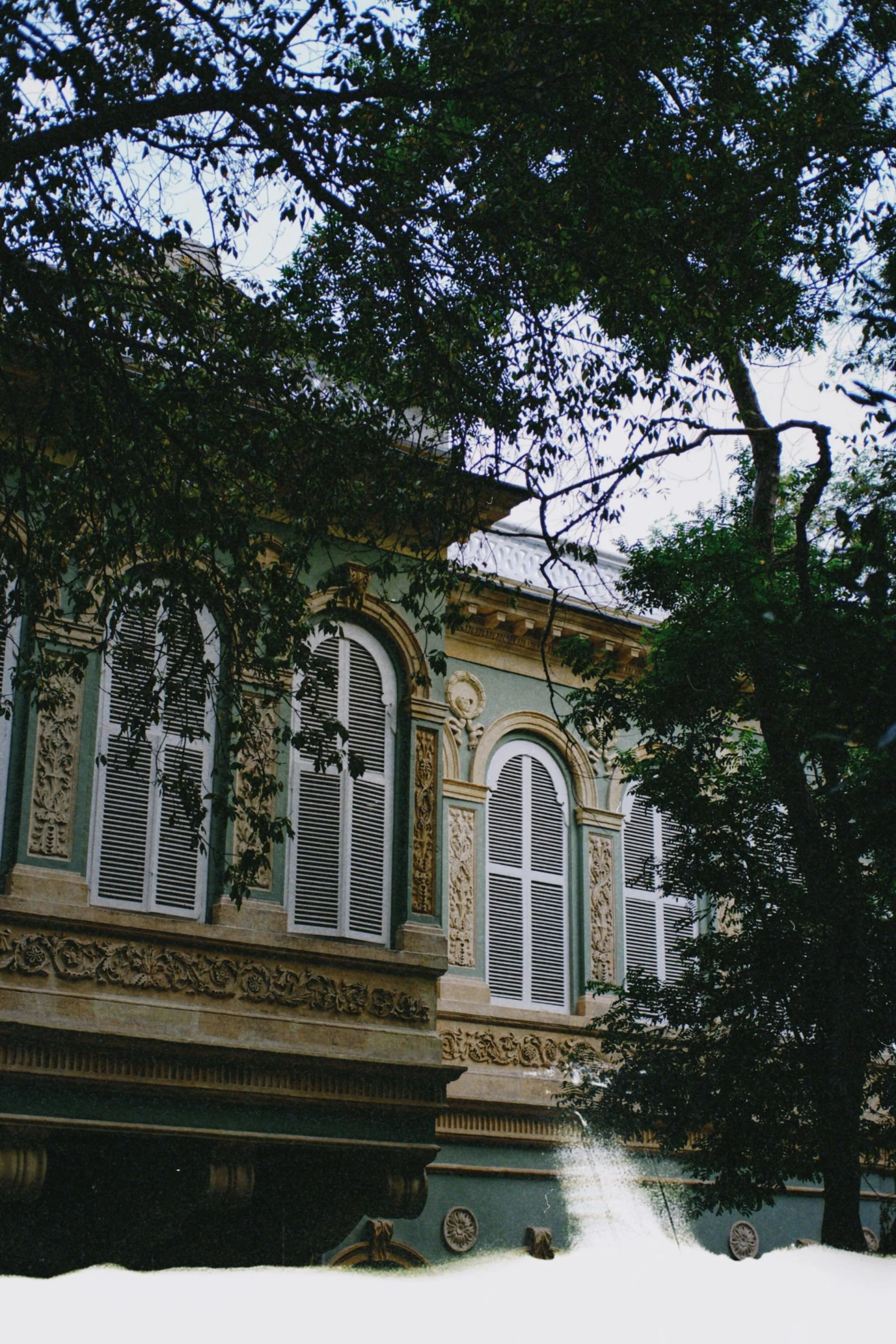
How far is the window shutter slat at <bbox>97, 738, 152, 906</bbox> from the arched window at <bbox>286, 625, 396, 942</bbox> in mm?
1289

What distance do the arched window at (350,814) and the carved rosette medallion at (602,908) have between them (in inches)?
140

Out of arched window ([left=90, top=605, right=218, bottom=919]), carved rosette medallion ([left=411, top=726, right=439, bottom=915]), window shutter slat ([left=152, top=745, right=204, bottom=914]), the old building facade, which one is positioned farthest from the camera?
carved rosette medallion ([left=411, top=726, right=439, bottom=915])

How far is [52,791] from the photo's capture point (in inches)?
440

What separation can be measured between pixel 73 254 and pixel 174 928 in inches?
207

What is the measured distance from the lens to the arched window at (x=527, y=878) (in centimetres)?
1506

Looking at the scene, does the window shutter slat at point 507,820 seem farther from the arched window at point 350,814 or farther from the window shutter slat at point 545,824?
the arched window at point 350,814

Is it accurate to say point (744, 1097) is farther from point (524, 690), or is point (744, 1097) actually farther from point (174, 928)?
point (524, 690)

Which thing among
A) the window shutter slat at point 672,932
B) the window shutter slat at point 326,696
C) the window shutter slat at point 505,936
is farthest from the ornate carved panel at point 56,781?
the window shutter slat at point 672,932

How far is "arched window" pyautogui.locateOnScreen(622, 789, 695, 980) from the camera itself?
1612 centimetres

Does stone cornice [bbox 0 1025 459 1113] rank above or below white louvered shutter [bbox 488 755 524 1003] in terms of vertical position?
below

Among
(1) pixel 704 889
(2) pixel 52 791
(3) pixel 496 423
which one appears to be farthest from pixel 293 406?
(1) pixel 704 889

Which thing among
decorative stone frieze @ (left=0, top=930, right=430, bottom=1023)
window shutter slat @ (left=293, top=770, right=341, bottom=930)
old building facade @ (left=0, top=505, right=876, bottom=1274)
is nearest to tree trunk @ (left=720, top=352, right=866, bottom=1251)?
old building facade @ (left=0, top=505, right=876, bottom=1274)

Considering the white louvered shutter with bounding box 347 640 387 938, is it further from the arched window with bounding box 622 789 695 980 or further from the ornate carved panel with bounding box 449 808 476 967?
the arched window with bounding box 622 789 695 980

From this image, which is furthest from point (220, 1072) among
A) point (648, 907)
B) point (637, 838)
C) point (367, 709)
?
point (637, 838)
